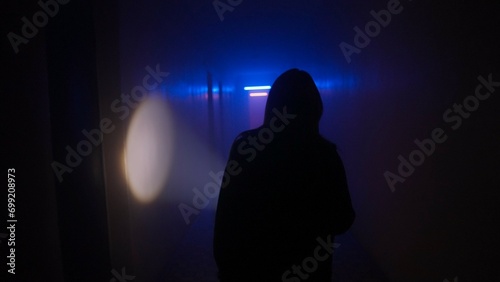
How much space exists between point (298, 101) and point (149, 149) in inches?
61.0

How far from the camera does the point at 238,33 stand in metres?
4.46

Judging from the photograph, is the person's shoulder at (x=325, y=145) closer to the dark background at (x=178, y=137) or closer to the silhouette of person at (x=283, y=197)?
the silhouette of person at (x=283, y=197)

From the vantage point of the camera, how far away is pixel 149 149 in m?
2.14

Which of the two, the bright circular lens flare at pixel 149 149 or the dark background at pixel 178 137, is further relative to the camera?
the bright circular lens flare at pixel 149 149

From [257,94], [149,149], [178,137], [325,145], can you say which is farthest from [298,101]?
[257,94]

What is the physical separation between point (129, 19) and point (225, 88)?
5.39 metres

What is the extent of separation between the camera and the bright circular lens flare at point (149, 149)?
1.84 m

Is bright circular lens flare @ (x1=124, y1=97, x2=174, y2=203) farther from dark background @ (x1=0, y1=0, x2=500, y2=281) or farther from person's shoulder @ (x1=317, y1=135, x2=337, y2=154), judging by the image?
person's shoulder @ (x1=317, y1=135, x2=337, y2=154)

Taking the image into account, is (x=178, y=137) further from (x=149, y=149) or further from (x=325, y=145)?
(x=325, y=145)

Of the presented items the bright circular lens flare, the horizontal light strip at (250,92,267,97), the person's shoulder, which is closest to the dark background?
the bright circular lens flare

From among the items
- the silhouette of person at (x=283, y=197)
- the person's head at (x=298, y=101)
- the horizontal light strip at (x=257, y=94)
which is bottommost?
the silhouette of person at (x=283, y=197)

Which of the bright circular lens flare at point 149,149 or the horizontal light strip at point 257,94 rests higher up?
the horizontal light strip at point 257,94

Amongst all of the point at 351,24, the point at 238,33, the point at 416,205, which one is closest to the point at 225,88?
the point at 238,33

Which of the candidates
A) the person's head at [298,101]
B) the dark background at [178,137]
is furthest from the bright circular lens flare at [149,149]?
the person's head at [298,101]
